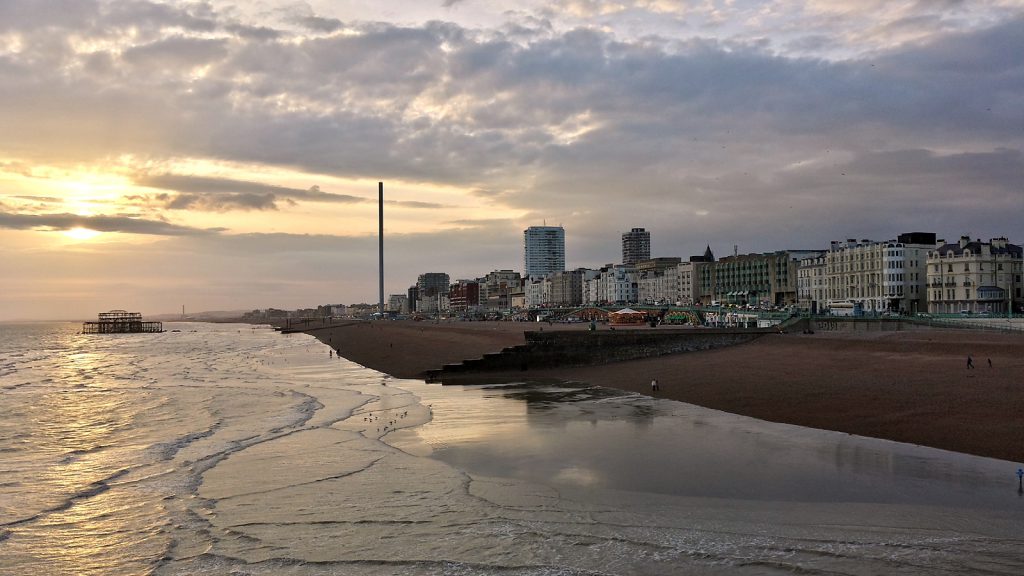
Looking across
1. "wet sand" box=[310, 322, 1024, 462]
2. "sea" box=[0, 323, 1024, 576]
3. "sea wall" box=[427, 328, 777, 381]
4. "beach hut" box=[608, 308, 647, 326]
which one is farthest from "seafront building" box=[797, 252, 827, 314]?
"sea" box=[0, 323, 1024, 576]

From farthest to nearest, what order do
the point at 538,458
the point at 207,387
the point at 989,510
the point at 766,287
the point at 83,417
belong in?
1. the point at 766,287
2. the point at 207,387
3. the point at 83,417
4. the point at 538,458
5. the point at 989,510

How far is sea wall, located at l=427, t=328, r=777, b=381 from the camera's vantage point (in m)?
50.0

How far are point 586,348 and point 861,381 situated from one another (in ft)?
73.4

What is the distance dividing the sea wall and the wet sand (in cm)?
115

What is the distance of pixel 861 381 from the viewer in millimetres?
33594

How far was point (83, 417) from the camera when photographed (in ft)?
106

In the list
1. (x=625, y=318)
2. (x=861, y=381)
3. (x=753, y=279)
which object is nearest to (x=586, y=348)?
(x=861, y=381)

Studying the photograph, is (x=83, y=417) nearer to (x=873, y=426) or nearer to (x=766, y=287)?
(x=873, y=426)

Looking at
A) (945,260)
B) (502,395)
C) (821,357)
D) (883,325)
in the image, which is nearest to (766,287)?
(945,260)

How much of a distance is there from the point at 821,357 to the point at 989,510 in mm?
32491

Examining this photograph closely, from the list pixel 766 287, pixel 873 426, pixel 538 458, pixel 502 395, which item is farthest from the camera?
pixel 766 287

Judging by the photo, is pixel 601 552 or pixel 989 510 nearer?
pixel 601 552

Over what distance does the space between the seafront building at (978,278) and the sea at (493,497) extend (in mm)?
77283

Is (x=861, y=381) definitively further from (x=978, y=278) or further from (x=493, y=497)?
(x=978, y=278)
